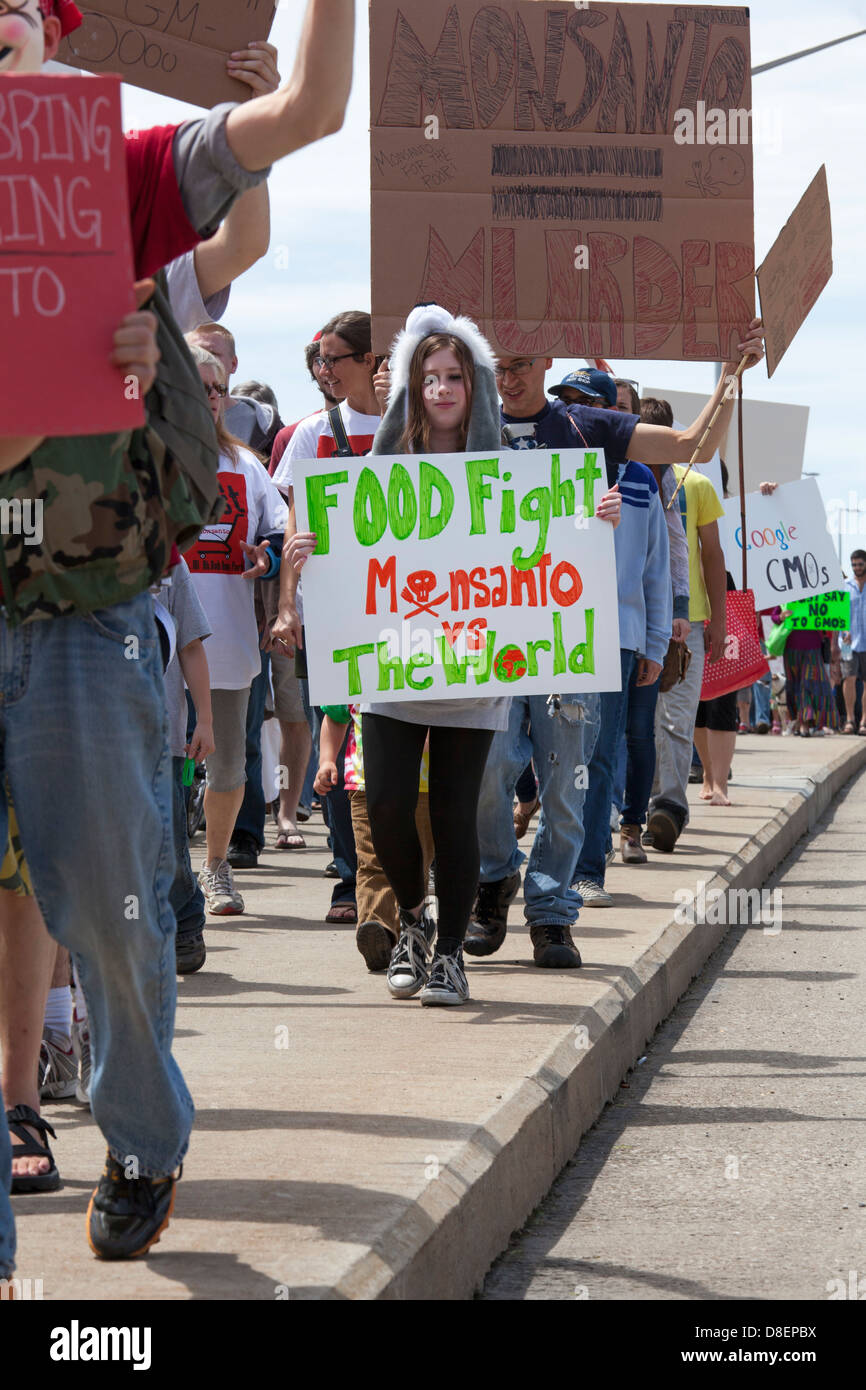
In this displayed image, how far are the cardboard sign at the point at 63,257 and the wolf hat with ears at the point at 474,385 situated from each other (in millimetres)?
2736

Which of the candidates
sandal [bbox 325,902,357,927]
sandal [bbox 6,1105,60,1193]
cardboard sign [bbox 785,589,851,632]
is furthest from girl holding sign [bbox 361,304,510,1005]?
cardboard sign [bbox 785,589,851,632]

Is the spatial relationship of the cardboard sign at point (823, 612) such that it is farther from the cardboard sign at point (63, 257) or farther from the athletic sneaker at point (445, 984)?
the cardboard sign at point (63, 257)

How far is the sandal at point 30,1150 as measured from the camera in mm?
3430

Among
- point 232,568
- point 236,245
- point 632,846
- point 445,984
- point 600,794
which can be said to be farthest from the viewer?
point 632,846

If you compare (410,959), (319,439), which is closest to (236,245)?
(410,959)

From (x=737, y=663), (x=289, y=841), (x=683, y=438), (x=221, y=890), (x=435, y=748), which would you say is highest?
(x=683, y=438)

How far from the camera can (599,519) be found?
18.8 ft

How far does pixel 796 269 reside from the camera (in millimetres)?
6480

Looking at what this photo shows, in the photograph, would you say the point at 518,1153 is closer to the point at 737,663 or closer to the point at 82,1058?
the point at 82,1058

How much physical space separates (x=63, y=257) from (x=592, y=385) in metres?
5.03

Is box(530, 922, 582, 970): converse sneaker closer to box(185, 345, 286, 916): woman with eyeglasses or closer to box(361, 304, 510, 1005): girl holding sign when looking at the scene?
box(361, 304, 510, 1005): girl holding sign

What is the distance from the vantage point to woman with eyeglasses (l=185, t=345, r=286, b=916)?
6.81m

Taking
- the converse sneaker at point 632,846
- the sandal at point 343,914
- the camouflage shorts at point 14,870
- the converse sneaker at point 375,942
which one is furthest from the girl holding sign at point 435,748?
the converse sneaker at point 632,846

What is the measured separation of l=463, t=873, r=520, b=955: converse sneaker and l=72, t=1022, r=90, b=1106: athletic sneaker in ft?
6.70
